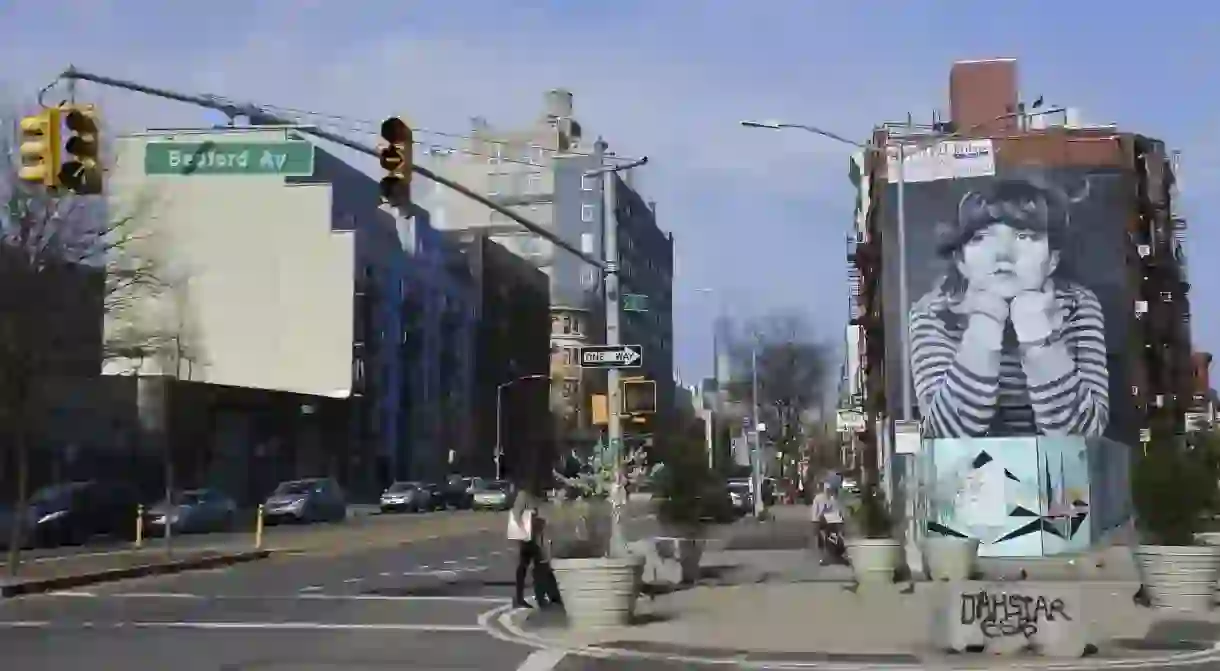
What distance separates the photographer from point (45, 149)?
51.8 feet

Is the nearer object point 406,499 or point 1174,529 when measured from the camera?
point 1174,529

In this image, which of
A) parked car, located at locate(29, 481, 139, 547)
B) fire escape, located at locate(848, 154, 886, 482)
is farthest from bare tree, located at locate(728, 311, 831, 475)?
parked car, located at locate(29, 481, 139, 547)

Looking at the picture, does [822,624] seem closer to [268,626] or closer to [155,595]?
[268,626]

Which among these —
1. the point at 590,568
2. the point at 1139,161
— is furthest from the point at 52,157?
the point at 1139,161

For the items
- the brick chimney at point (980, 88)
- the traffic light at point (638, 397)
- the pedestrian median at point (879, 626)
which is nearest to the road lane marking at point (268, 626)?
Answer: the pedestrian median at point (879, 626)

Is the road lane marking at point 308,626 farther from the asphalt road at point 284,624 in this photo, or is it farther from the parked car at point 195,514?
the parked car at point 195,514

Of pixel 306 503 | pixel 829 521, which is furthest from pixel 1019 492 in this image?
pixel 306 503

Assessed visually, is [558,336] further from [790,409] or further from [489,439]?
[790,409]

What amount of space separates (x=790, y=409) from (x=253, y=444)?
26830 millimetres

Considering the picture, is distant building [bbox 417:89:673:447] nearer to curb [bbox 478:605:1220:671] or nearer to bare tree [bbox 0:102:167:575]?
bare tree [bbox 0:102:167:575]

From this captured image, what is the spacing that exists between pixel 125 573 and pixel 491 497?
41.7 meters

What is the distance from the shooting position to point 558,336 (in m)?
128

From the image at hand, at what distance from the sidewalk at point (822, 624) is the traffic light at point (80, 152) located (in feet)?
22.0

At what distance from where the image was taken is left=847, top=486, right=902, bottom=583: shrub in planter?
22.6 metres
